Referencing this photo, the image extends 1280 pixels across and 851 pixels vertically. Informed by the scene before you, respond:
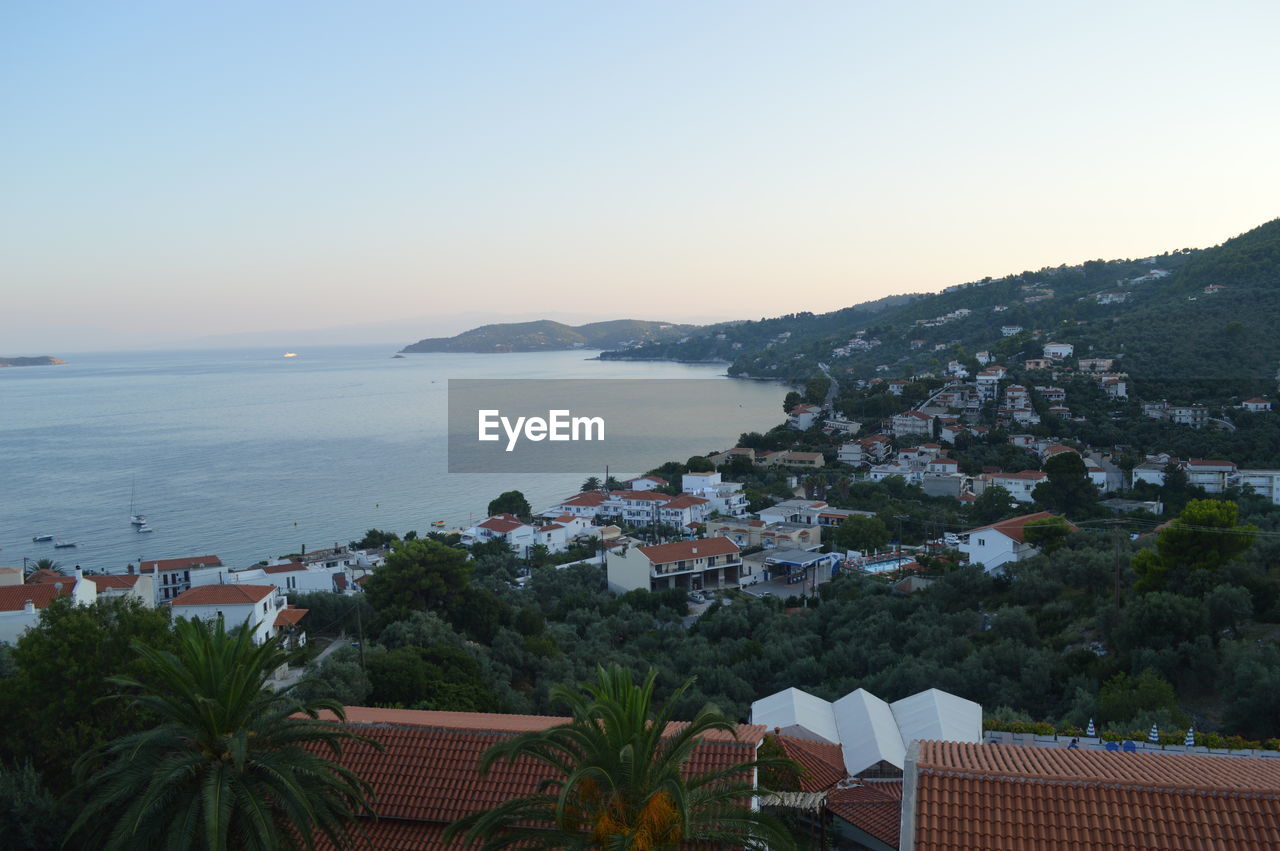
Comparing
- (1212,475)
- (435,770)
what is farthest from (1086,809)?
(1212,475)

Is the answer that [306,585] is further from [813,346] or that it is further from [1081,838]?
[813,346]

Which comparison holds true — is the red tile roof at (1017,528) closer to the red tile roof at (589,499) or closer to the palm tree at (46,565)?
the red tile roof at (589,499)

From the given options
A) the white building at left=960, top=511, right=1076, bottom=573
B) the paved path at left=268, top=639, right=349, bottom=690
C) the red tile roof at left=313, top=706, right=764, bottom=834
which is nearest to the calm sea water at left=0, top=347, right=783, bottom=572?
the paved path at left=268, top=639, right=349, bottom=690

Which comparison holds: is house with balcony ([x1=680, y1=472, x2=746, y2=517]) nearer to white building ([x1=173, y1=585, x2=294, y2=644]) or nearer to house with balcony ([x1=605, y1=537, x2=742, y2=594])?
house with balcony ([x1=605, y1=537, x2=742, y2=594])

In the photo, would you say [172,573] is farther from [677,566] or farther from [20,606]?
[677,566]

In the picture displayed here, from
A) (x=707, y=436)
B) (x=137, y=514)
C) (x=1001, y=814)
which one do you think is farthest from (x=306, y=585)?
(x=707, y=436)

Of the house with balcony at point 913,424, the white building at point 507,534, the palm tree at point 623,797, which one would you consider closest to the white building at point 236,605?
the palm tree at point 623,797
